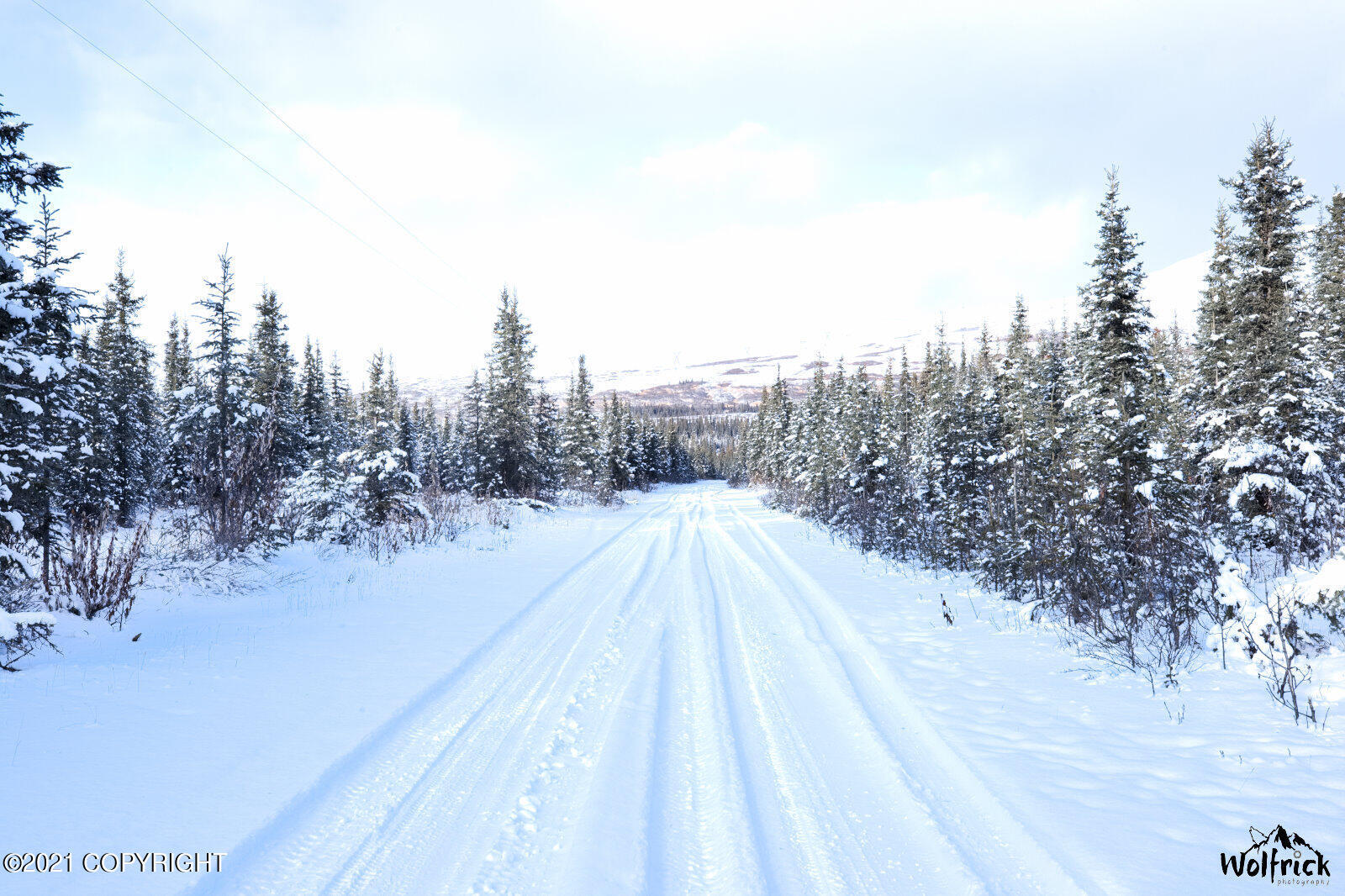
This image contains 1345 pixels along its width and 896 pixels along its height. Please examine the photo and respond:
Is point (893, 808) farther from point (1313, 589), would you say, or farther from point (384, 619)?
point (384, 619)

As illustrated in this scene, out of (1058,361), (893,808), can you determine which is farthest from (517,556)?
(1058,361)

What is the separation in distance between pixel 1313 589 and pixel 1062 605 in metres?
3.91

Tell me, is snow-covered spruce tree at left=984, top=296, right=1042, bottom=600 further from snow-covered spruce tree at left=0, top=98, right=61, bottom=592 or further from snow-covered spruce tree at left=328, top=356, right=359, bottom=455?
snow-covered spruce tree at left=328, top=356, right=359, bottom=455

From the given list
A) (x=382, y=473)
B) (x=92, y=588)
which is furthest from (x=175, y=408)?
(x=92, y=588)

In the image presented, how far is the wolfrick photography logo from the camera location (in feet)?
9.45

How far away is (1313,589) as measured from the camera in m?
4.61

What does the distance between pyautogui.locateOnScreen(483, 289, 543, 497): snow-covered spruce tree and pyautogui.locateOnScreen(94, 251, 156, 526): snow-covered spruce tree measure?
15.5 metres

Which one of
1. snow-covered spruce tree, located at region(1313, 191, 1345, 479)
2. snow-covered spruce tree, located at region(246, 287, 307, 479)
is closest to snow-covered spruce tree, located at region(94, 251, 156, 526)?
snow-covered spruce tree, located at region(246, 287, 307, 479)

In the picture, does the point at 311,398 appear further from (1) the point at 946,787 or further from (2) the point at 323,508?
(1) the point at 946,787

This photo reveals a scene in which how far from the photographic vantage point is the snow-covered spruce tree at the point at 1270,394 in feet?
37.7

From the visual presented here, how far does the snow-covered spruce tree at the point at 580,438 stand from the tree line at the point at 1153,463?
71.1 feet

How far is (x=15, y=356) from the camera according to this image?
598 centimetres

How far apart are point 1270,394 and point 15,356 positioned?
23.3m

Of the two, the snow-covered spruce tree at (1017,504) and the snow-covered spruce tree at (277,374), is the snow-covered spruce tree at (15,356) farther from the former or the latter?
the snow-covered spruce tree at (277,374)
